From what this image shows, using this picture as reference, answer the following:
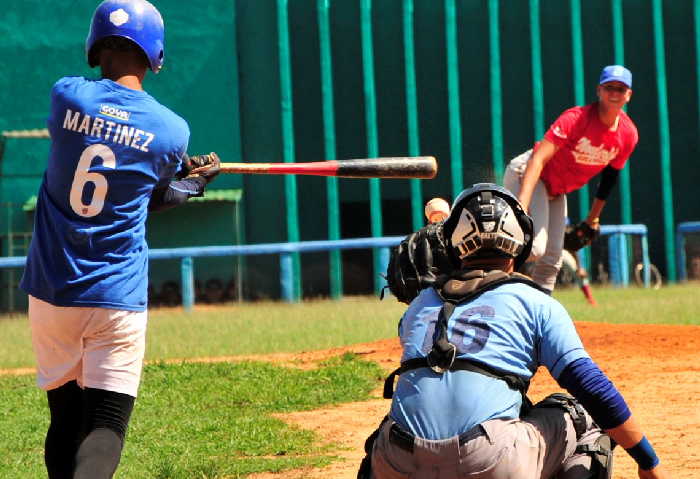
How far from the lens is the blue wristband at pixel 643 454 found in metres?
4.16

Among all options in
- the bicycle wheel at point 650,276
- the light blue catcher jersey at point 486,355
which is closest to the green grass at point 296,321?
the bicycle wheel at point 650,276

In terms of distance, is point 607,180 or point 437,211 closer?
point 437,211

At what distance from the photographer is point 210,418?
8.59 metres

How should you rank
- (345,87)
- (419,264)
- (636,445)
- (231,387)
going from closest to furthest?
1. (636,445)
2. (419,264)
3. (231,387)
4. (345,87)

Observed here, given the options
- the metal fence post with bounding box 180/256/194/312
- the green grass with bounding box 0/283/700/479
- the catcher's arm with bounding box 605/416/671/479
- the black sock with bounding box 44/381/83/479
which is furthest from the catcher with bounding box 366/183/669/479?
the metal fence post with bounding box 180/256/194/312

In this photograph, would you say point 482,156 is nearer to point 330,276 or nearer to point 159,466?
point 330,276

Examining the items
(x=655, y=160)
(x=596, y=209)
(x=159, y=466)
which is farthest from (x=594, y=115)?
(x=655, y=160)

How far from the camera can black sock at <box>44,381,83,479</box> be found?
486 centimetres

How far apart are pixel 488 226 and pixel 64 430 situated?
1.87 m

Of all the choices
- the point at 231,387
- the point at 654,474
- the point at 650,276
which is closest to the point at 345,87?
the point at 650,276

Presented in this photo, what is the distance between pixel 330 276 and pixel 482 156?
3.58 metres

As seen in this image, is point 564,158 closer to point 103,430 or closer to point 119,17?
point 119,17

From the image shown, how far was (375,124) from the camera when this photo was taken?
21.2 metres

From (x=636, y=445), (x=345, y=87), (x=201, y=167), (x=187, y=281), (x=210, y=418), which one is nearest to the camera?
(x=636, y=445)
